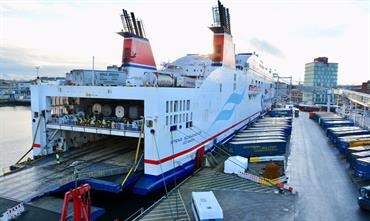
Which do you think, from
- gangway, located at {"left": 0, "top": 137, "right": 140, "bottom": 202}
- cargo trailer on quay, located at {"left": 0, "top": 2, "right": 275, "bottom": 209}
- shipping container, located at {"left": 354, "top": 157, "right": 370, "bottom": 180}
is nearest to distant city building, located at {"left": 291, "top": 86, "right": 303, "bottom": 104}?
cargo trailer on quay, located at {"left": 0, "top": 2, "right": 275, "bottom": 209}

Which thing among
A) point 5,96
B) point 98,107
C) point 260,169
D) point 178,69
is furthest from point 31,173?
point 5,96

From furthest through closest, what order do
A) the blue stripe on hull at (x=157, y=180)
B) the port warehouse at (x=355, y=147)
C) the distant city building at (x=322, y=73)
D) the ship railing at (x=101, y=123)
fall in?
the distant city building at (x=322, y=73), the port warehouse at (x=355, y=147), the ship railing at (x=101, y=123), the blue stripe on hull at (x=157, y=180)

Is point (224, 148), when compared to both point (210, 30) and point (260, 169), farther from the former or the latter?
point (210, 30)

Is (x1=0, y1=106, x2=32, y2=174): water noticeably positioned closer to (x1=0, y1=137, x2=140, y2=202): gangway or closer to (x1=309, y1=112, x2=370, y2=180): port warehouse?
(x1=0, y1=137, x2=140, y2=202): gangway

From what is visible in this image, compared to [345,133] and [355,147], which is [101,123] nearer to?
[355,147]

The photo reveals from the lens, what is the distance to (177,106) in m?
18.4

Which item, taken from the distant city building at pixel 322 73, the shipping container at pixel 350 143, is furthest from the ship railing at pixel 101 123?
the distant city building at pixel 322 73

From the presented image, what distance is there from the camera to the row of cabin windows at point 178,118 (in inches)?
688

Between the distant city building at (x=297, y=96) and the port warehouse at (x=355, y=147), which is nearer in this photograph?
the port warehouse at (x=355, y=147)

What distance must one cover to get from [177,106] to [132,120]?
408 cm

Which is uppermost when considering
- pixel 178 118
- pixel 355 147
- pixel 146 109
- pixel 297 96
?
pixel 297 96

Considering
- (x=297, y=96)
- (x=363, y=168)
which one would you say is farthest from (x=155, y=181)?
(x=297, y=96)

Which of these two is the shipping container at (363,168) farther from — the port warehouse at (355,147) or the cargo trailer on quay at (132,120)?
the cargo trailer on quay at (132,120)

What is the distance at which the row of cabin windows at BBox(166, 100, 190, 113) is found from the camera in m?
17.4
